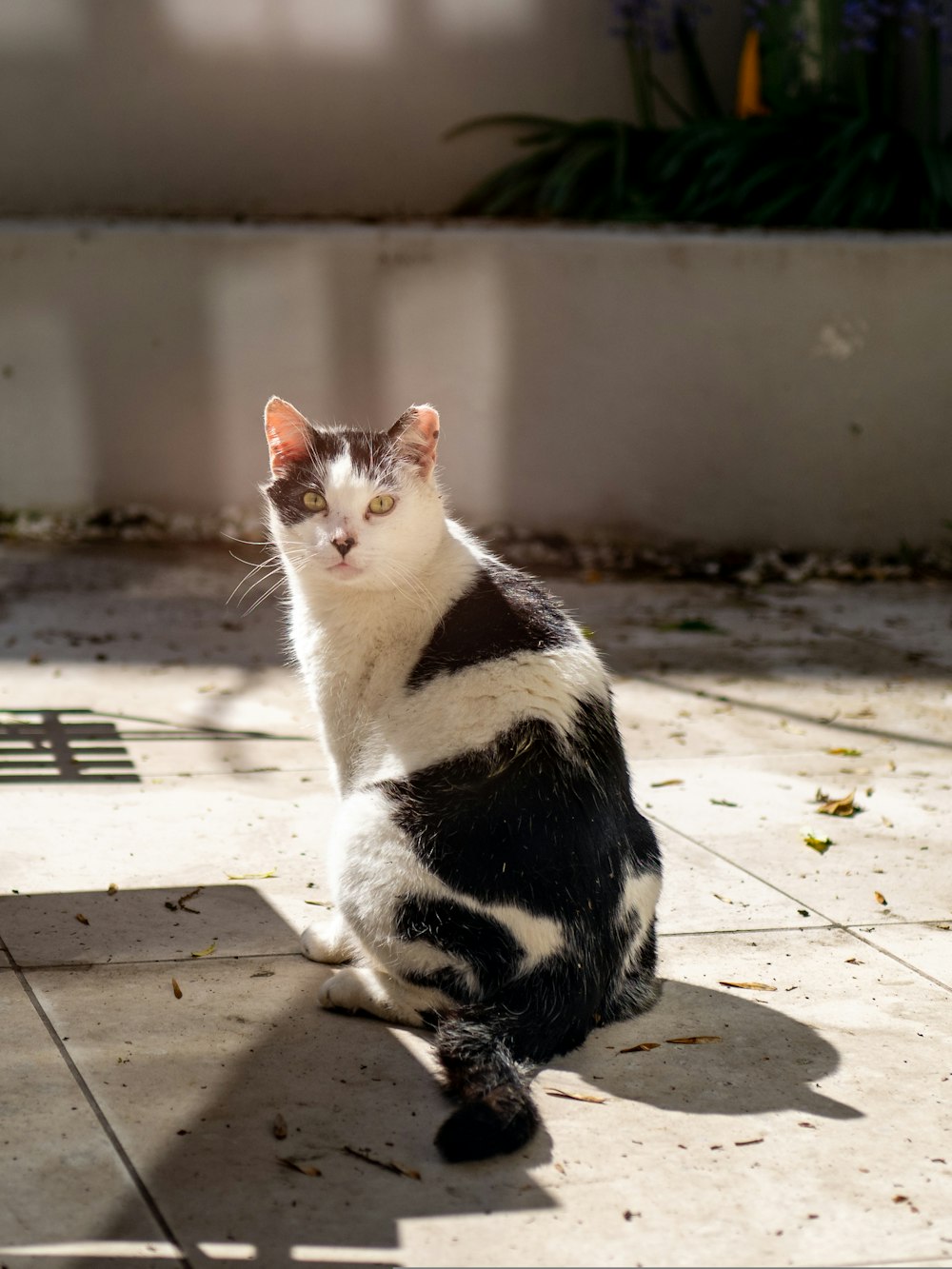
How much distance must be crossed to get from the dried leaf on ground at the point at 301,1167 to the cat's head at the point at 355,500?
138 centimetres

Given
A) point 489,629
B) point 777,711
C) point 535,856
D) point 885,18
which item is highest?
point 885,18

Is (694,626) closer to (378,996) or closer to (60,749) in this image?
(60,749)

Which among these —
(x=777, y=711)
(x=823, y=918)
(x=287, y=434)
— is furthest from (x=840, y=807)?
(x=287, y=434)

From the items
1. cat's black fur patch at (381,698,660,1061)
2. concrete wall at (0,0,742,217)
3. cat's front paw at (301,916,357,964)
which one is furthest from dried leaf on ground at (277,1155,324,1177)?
concrete wall at (0,0,742,217)

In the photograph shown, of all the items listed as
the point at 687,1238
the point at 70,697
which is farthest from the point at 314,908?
the point at 70,697

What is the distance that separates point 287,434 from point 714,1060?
6.01ft

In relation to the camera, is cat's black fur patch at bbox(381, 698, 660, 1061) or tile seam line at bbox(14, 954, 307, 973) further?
tile seam line at bbox(14, 954, 307, 973)

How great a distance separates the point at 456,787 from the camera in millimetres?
3125

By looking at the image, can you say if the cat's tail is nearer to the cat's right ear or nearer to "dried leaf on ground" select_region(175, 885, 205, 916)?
"dried leaf on ground" select_region(175, 885, 205, 916)

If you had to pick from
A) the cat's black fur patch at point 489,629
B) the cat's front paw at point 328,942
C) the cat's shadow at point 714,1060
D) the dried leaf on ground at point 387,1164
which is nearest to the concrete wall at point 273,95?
the cat's black fur patch at point 489,629

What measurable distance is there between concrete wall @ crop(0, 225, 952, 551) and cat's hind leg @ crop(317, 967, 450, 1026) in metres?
5.97

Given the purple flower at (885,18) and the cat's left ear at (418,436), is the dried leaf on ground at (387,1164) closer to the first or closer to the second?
the cat's left ear at (418,436)

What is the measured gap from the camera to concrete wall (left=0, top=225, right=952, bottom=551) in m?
8.78

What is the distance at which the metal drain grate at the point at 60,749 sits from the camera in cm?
488
